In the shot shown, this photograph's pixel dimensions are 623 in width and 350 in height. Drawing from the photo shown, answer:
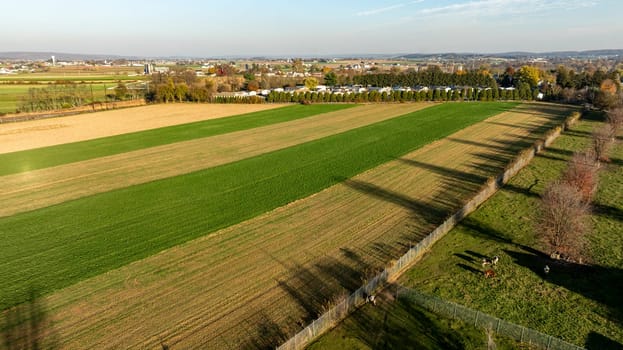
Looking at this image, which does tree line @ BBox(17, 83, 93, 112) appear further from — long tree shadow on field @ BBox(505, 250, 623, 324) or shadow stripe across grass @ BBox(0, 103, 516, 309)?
long tree shadow on field @ BBox(505, 250, 623, 324)

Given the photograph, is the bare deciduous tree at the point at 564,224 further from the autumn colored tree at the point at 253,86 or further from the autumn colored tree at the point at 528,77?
the autumn colored tree at the point at 528,77

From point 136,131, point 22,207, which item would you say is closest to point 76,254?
point 22,207

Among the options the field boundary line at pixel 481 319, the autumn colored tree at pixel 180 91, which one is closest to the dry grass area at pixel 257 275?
the field boundary line at pixel 481 319

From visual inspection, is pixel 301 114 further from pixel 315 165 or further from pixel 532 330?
pixel 532 330

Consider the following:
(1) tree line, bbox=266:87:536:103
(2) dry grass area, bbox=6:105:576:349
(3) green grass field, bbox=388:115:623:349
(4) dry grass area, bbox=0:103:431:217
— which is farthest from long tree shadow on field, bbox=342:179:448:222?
(1) tree line, bbox=266:87:536:103

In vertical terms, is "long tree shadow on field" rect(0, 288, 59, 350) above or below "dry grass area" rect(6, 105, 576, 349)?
below

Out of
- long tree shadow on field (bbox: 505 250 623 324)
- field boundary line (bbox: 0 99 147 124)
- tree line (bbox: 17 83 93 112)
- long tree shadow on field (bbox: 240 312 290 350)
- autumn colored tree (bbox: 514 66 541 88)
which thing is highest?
autumn colored tree (bbox: 514 66 541 88)

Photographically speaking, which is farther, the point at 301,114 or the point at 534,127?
the point at 301,114

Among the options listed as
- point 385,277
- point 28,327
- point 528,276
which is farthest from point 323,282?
point 28,327
